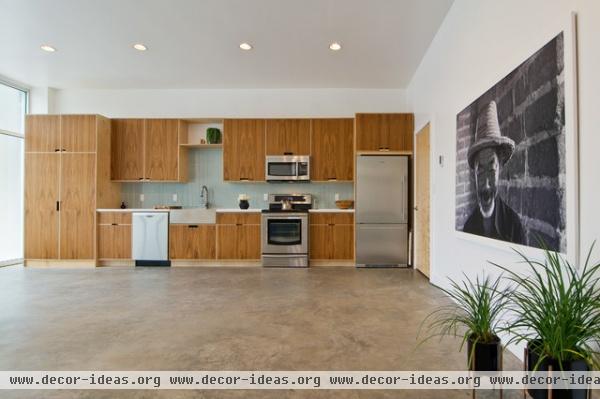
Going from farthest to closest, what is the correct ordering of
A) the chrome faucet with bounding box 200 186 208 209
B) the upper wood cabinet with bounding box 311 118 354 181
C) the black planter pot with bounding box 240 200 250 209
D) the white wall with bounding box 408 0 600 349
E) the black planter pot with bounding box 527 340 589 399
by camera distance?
the chrome faucet with bounding box 200 186 208 209 < the black planter pot with bounding box 240 200 250 209 < the upper wood cabinet with bounding box 311 118 354 181 < the white wall with bounding box 408 0 600 349 < the black planter pot with bounding box 527 340 589 399

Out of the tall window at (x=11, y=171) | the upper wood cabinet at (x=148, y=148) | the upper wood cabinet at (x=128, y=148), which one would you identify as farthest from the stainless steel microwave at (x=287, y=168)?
the tall window at (x=11, y=171)

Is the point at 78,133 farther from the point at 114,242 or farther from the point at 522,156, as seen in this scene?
the point at 522,156

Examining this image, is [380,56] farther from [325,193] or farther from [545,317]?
[545,317]

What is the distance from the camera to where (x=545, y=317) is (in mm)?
1289

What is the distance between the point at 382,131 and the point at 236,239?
116 inches

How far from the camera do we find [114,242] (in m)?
5.40

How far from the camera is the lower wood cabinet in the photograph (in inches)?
213

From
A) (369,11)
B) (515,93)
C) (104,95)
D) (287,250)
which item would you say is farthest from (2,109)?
(515,93)

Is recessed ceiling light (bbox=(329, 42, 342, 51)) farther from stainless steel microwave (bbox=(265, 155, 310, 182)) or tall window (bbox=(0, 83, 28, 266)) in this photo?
tall window (bbox=(0, 83, 28, 266))

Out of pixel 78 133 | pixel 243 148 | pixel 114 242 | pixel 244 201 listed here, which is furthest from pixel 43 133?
pixel 244 201

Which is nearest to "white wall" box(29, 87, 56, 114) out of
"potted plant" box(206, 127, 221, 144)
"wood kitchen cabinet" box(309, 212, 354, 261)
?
"potted plant" box(206, 127, 221, 144)

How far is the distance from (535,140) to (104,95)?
6.59m

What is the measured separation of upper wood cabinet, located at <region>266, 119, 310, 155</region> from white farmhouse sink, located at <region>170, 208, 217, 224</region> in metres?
1.42

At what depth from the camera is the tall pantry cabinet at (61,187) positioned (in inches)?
209
